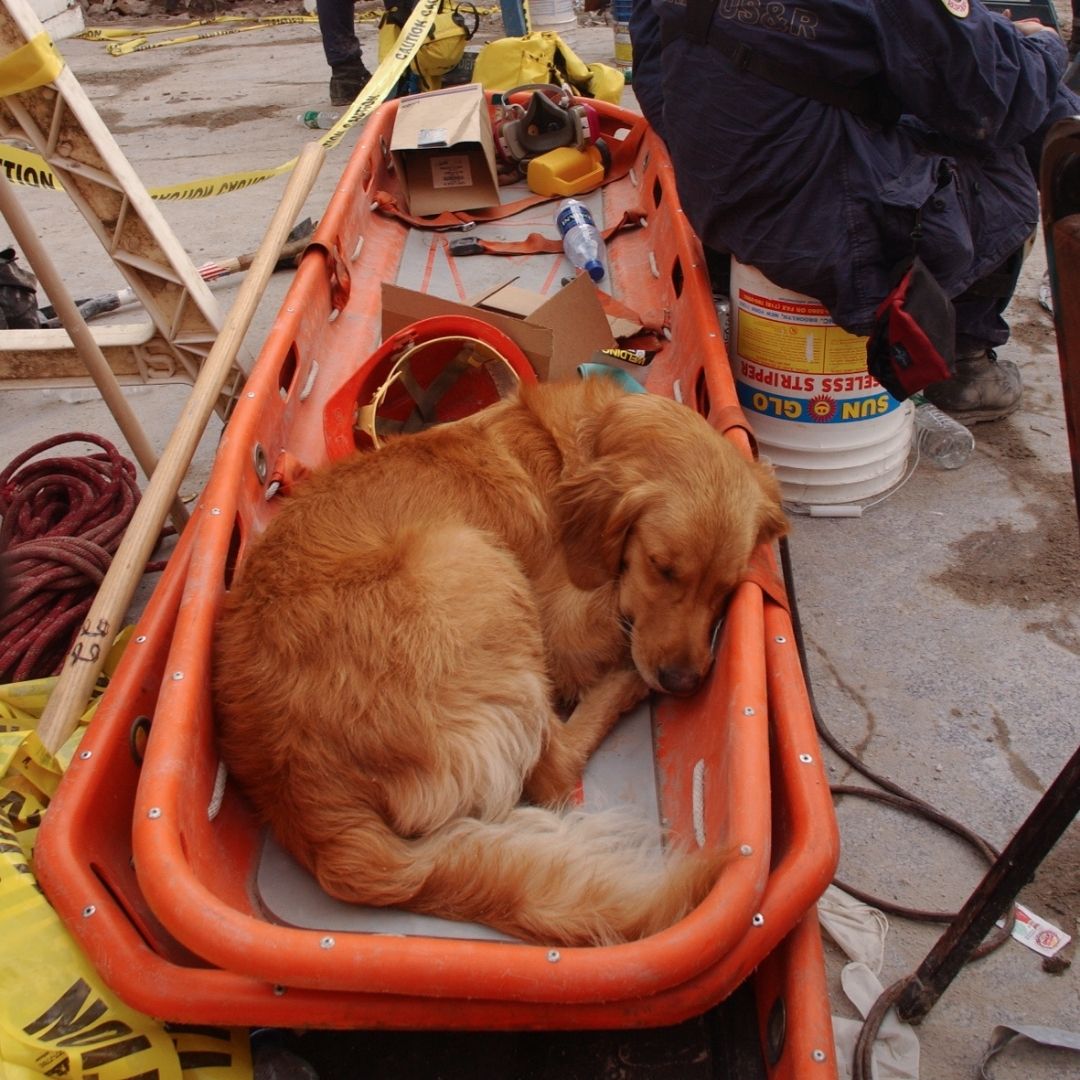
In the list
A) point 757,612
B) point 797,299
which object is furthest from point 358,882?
point 797,299

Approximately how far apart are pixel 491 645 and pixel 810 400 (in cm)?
189

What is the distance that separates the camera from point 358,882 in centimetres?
176

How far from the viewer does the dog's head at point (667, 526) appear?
86.8 inches

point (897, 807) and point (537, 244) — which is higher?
point (537, 244)

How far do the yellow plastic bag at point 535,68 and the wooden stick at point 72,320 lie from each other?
397 cm

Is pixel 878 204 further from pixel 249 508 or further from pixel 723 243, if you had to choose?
pixel 249 508

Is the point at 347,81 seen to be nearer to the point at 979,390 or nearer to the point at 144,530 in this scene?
the point at 979,390

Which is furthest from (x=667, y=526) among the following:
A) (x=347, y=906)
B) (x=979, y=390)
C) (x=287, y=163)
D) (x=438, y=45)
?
(x=438, y=45)

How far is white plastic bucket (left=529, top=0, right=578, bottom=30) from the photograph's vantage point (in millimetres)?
11508

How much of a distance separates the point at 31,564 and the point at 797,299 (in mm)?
2679

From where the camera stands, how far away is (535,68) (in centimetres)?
632

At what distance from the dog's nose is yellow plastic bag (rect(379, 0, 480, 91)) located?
21.9 feet

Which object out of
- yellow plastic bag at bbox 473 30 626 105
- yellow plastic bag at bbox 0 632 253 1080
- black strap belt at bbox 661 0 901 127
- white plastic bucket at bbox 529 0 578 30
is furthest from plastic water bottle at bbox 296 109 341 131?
yellow plastic bag at bbox 0 632 253 1080

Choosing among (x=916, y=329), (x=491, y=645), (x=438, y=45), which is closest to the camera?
(x=491, y=645)
